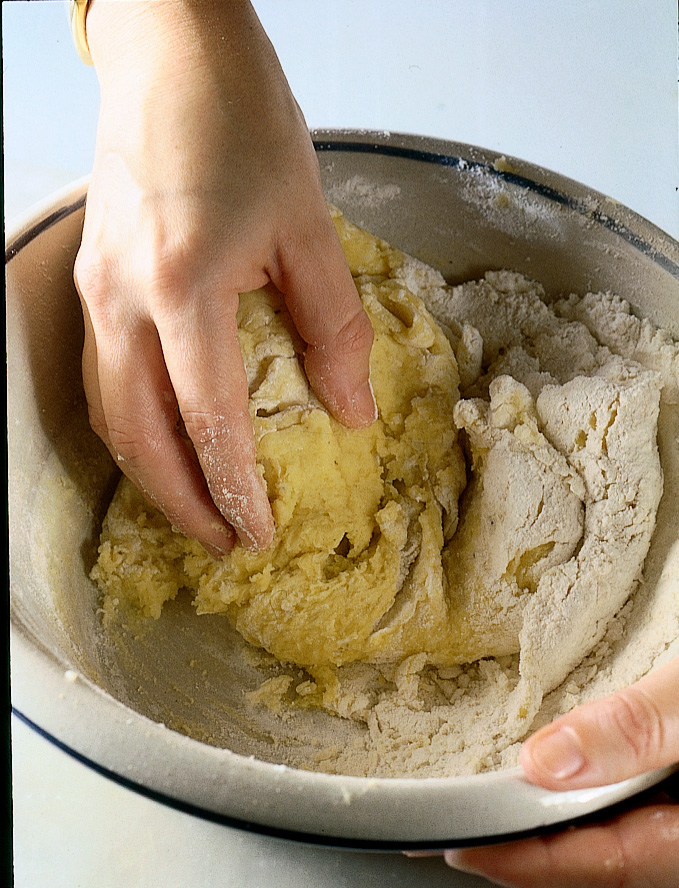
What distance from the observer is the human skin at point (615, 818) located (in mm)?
506

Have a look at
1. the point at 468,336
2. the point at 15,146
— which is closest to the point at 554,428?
the point at 468,336

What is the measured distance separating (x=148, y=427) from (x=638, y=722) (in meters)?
0.48

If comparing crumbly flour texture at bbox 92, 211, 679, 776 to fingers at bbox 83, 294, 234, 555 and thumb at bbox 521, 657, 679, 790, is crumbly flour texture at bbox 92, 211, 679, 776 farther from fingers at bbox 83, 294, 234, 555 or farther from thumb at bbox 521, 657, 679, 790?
thumb at bbox 521, 657, 679, 790

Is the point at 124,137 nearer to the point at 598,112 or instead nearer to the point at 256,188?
the point at 256,188

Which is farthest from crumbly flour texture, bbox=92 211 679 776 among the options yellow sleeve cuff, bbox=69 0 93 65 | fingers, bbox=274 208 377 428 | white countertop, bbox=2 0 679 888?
yellow sleeve cuff, bbox=69 0 93 65

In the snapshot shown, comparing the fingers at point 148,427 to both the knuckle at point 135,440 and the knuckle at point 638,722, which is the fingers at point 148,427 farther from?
the knuckle at point 638,722

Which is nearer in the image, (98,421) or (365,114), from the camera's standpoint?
(98,421)

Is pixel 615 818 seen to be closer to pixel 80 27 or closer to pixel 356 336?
pixel 356 336

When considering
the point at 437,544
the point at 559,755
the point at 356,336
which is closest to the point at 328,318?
the point at 356,336

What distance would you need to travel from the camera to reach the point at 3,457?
715 mm

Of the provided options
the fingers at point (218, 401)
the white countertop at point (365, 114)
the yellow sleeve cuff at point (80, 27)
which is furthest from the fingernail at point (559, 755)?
the yellow sleeve cuff at point (80, 27)

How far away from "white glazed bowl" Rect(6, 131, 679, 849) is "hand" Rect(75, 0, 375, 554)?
0.08m

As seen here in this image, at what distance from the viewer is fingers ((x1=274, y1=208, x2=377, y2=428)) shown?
0.73 meters

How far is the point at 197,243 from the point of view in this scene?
0.66m
